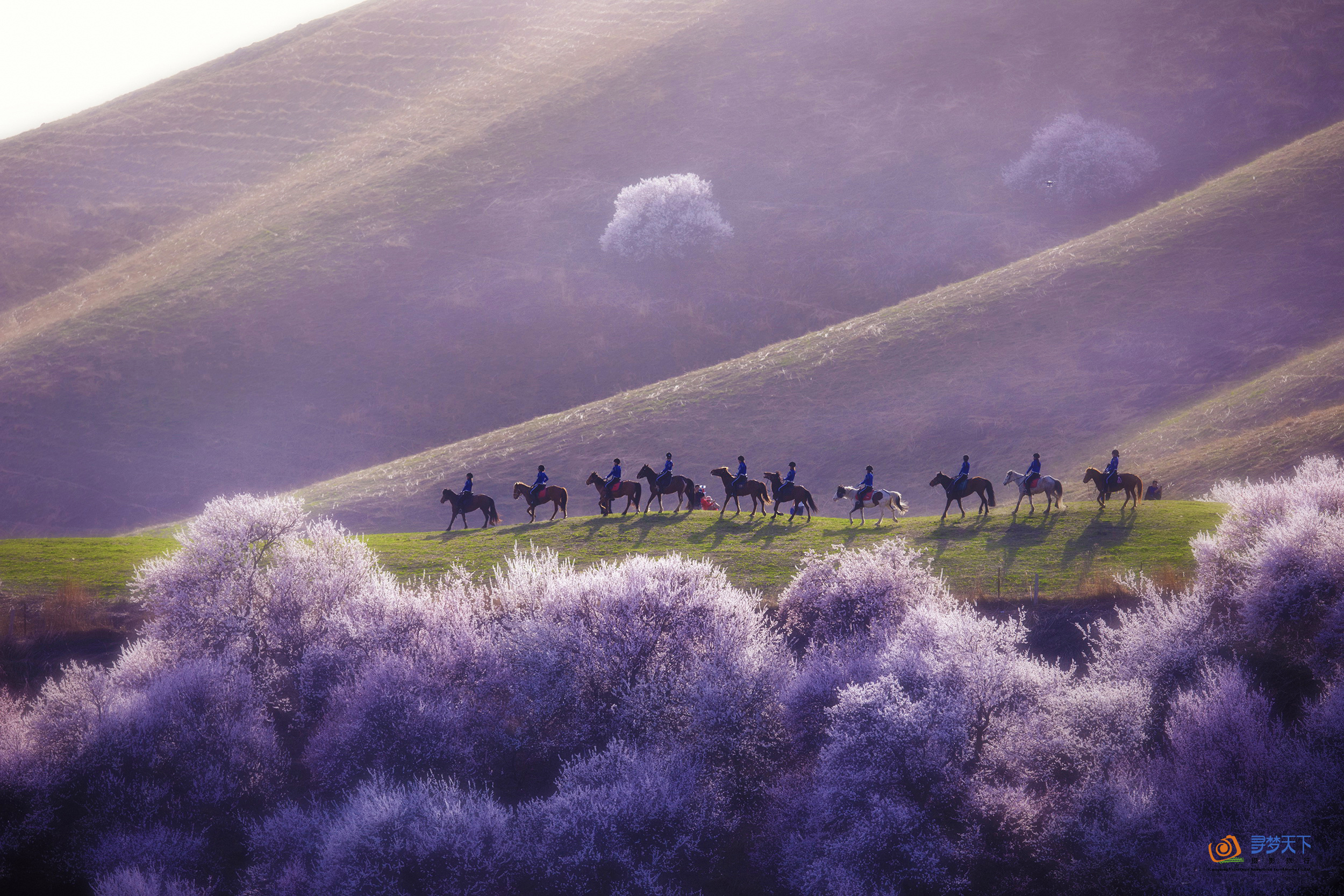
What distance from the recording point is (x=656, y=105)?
3696 inches

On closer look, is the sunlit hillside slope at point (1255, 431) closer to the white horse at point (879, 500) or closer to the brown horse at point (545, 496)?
the white horse at point (879, 500)

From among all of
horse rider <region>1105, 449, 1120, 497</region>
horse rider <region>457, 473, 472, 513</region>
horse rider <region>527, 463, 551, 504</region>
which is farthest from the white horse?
horse rider <region>457, 473, 472, 513</region>

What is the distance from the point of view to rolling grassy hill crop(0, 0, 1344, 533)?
218 ft

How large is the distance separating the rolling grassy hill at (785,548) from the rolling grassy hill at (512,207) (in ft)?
59.8

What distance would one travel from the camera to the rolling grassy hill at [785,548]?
87.9 ft

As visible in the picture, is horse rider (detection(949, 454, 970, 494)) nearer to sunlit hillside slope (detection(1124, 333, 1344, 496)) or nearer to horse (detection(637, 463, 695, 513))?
horse (detection(637, 463, 695, 513))

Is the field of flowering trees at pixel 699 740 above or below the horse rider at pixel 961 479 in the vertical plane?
below

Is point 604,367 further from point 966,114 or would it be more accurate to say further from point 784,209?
point 966,114

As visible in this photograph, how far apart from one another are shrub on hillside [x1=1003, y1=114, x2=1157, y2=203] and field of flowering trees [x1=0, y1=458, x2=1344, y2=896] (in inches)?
2277

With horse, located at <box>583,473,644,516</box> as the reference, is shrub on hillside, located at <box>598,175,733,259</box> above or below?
above

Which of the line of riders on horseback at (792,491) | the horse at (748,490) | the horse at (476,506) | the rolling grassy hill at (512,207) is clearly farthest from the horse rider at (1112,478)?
the horse at (476,506)

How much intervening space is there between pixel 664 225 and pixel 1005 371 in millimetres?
36524

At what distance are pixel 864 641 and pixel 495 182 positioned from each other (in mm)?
75333

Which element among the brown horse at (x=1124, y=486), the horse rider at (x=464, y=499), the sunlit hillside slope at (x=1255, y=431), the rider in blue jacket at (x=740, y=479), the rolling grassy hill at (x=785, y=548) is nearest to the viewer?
the rolling grassy hill at (x=785, y=548)
